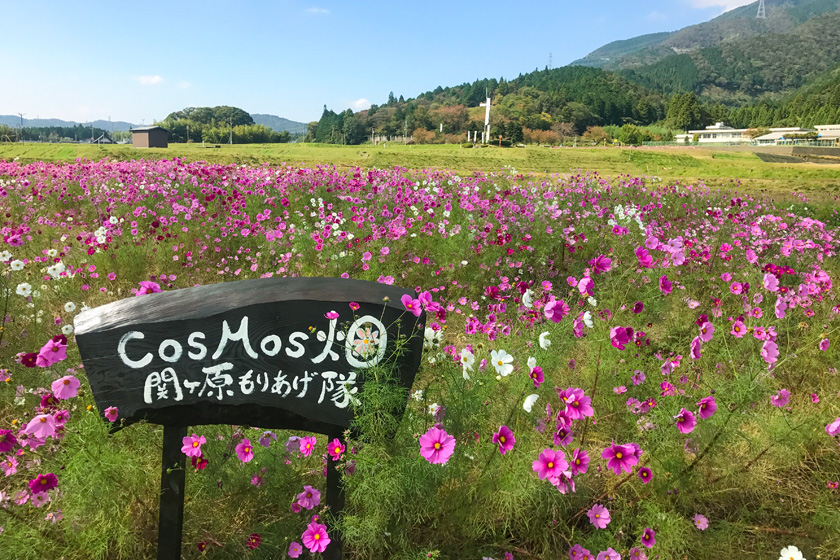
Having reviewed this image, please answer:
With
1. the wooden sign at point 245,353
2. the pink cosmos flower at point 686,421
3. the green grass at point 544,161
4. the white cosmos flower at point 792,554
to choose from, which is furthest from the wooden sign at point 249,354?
the green grass at point 544,161

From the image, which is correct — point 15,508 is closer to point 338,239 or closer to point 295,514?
point 295,514

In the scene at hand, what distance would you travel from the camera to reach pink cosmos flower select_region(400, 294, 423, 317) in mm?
1482

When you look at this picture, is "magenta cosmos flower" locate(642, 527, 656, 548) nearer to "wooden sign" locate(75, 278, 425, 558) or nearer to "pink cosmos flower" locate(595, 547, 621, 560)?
"pink cosmos flower" locate(595, 547, 621, 560)

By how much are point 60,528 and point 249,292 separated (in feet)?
3.47

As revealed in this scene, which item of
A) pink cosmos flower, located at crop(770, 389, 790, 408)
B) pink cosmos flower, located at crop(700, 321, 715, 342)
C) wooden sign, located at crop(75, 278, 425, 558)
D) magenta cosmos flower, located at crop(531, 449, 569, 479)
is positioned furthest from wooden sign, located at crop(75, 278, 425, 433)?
pink cosmos flower, located at crop(770, 389, 790, 408)

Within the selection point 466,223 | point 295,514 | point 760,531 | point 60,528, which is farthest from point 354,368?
point 466,223

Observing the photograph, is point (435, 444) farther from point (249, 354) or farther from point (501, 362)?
point (249, 354)

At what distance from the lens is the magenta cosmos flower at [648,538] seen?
5.04 ft

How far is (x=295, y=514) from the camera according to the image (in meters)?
1.82

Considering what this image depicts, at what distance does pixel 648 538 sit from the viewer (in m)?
1.56

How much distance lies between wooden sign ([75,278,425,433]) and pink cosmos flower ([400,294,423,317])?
0.6 inches

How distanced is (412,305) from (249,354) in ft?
1.71

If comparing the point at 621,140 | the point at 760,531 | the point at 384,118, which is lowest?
the point at 760,531

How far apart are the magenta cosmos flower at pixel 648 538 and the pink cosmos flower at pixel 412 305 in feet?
3.27
